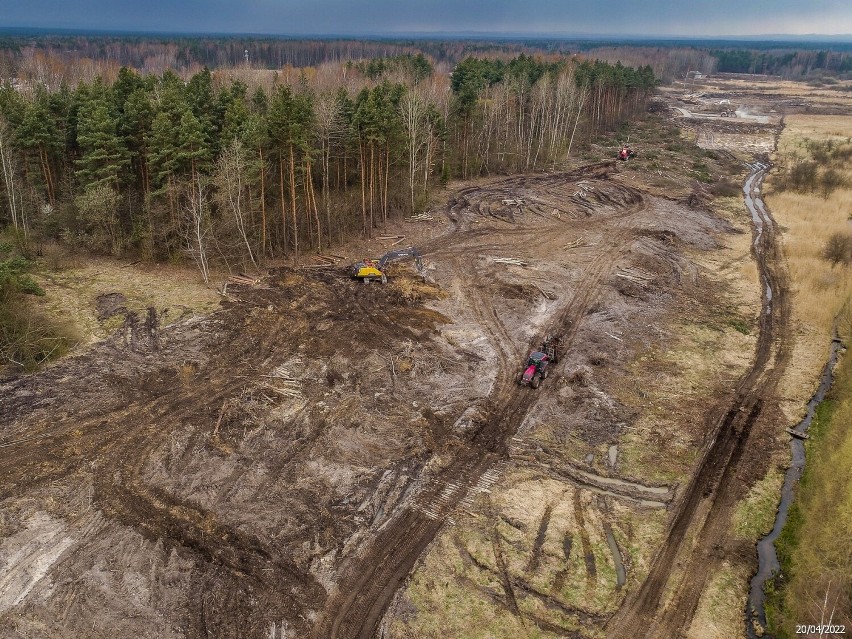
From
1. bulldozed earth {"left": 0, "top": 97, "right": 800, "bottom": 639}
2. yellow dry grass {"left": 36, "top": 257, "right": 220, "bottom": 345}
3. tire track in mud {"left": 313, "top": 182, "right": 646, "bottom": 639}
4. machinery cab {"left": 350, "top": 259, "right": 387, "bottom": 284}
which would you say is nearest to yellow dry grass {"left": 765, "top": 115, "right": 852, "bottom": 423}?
bulldozed earth {"left": 0, "top": 97, "right": 800, "bottom": 639}

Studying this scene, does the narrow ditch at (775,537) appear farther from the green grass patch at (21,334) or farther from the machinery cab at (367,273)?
the green grass patch at (21,334)

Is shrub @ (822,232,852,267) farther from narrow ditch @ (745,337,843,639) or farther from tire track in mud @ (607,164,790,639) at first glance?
narrow ditch @ (745,337,843,639)

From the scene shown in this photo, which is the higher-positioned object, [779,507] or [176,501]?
[176,501]

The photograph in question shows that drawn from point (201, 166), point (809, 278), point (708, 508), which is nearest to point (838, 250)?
point (809, 278)

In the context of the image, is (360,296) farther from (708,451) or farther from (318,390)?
(708,451)

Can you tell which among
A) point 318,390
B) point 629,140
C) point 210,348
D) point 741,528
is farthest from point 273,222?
point 629,140

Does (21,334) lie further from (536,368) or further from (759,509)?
(759,509)
